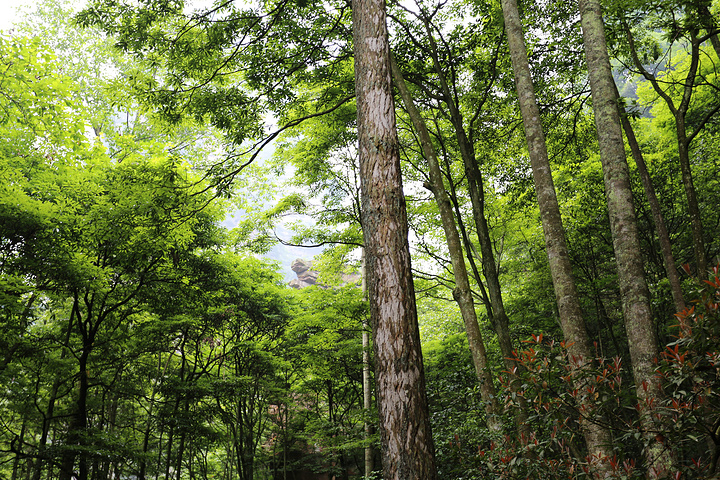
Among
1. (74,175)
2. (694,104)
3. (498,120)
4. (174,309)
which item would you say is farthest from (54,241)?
(694,104)

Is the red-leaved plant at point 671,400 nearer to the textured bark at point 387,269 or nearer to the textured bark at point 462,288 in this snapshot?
the textured bark at point 387,269

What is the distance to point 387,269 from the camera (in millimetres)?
2689

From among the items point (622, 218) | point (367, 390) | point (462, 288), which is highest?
point (462, 288)

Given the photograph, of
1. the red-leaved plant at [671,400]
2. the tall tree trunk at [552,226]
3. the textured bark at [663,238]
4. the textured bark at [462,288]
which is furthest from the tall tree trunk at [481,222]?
the red-leaved plant at [671,400]

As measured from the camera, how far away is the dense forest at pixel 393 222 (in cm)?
265

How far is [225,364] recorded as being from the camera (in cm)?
1481

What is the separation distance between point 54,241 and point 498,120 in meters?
8.15

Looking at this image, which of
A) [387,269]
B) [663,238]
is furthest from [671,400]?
[663,238]

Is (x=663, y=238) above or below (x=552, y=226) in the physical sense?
above

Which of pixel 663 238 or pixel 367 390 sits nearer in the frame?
pixel 663 238

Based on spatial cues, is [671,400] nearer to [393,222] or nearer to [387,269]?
[387,269]

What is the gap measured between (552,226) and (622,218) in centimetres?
68

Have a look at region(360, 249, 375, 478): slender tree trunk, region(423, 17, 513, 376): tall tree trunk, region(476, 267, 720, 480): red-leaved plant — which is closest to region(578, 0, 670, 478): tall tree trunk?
region(476, 267, 720, 480): red-leaved plant

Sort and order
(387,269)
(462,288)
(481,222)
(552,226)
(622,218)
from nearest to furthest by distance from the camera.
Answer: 1. (387,269)
2. (622,218)
3. (552,226)
4. (462,288)
5. (481,222)
